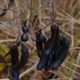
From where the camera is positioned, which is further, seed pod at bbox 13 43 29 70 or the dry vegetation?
the dry vegetation

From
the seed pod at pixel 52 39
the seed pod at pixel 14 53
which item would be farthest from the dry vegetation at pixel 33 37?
the seed pod at pixel 52 39

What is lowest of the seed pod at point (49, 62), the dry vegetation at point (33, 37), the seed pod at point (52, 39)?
the dry vegetation at point (33, 37)

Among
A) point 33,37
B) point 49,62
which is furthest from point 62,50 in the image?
point 33,37

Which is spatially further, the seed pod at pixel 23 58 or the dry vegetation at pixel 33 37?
the dry vegetation at pixel 33 37

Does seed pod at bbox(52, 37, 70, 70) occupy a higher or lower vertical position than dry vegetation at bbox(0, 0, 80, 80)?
higher

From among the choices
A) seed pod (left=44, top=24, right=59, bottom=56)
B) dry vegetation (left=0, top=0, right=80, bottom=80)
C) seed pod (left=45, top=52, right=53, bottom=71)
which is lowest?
dry vegetation (left=0, top=0, right=80, bottom=80)

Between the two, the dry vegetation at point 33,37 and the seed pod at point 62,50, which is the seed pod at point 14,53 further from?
the dry vegetation at point 33,37

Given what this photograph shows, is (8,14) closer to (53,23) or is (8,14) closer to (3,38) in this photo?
(3,38)

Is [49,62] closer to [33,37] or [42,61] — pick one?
[42,61]

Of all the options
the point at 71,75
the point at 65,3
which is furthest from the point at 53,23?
the point at 65,3

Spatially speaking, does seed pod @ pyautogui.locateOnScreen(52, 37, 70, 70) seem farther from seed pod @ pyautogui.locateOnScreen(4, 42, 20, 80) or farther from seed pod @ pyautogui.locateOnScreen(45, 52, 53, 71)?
seed pod @ pyautogui.locateOnScreen(4, 42, 20, 80)

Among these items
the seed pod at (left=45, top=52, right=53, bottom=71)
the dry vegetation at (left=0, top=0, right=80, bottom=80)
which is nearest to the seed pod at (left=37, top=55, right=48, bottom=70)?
the seed pod at (left=45, top=52, right=53, bottom=71)
